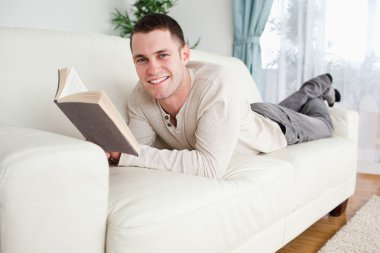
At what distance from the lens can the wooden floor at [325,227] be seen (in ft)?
5.51

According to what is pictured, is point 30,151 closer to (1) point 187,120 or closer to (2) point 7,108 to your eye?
(2) point 7,108

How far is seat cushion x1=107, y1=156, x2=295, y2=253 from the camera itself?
87 centimetres

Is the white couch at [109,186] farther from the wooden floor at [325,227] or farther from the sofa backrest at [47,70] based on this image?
the wooden floor at [325,227]

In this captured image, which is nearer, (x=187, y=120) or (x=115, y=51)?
(x=187, y=120)

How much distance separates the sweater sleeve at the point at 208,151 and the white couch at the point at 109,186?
54mm

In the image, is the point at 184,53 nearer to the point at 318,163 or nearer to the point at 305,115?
the point at 318,163

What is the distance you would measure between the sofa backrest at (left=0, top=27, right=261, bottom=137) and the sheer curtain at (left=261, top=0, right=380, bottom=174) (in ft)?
6.45

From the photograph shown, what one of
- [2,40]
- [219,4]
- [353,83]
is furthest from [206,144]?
[219,4]

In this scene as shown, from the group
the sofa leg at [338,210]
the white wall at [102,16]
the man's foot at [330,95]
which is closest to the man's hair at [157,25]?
the sofa leg at [338,210]

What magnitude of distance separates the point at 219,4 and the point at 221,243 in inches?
119

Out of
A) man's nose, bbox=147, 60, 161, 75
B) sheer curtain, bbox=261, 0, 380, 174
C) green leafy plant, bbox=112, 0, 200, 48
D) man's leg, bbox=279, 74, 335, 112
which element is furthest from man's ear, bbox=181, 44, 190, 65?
green leafy plant, bbox=112, 0, 200, 48

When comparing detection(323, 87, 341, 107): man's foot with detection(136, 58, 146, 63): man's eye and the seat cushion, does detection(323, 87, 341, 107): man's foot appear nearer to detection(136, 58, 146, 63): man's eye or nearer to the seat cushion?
the seat cushion

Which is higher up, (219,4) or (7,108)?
(219,4)

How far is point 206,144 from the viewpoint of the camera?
1.20 metres
